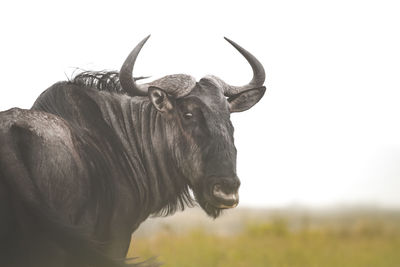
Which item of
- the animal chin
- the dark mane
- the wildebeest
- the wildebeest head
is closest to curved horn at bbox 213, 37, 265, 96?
the wildebeest

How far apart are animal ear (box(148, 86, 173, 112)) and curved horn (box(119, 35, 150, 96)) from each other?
210 mm

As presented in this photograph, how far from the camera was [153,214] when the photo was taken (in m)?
6.66

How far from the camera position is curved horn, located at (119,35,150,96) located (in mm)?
6496

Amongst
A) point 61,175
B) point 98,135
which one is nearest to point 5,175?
point 61,175

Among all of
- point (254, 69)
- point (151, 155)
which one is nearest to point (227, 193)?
point (151, 155)

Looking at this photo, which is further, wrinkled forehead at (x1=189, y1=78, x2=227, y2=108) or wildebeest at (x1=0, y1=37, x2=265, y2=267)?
wrinkled forehead at (x1=189, y1=78, x2=227, y2=108)

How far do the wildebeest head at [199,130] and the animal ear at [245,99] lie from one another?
0.48ft

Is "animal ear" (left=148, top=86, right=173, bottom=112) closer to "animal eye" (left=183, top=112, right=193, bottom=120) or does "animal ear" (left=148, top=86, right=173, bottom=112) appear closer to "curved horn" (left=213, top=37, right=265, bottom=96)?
"animal eye" (left=183, top=112, right=193, bottom=120)

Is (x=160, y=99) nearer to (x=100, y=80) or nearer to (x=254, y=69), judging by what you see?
(x=100, y=80)

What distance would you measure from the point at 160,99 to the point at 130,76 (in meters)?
0.43

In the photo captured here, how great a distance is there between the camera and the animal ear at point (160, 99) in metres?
Answer: 6.44

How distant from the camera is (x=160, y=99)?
21.3 feet

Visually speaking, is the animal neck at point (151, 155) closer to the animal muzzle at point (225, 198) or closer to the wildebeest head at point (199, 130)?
the wildebeest head at point (199, 130)

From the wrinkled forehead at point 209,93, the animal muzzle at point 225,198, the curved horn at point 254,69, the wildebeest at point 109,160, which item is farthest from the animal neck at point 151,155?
the curved horn at point 254,69
